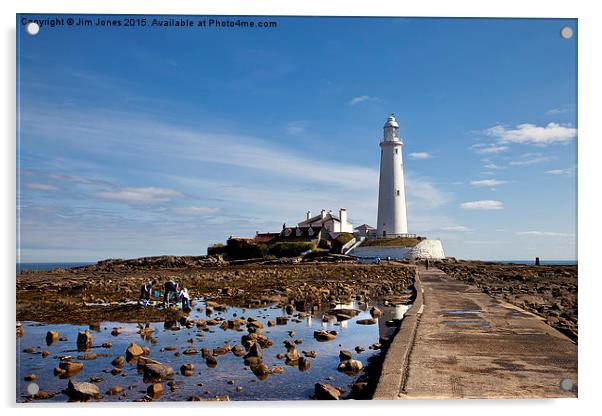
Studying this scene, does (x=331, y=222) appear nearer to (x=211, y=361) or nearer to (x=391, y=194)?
(x=391, y=194)

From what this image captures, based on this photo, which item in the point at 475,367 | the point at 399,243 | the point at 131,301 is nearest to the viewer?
the point at 475,367

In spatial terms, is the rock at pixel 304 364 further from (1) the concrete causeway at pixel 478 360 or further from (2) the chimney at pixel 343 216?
(2) the chimney at pixel 343 216

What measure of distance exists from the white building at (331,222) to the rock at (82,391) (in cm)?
5170

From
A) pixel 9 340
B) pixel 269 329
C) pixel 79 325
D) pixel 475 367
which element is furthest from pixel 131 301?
pixel 475 367

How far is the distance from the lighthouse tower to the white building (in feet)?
36.1

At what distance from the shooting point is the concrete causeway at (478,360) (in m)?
5.70

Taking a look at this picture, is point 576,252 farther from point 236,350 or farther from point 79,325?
point 79,325

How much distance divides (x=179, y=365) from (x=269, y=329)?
325 cm

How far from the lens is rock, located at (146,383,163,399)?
6.27m

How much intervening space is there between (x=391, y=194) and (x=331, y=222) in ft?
42.9

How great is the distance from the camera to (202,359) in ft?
26.4

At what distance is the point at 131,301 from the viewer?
15438mm

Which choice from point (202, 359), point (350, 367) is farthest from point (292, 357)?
point (202, 359)

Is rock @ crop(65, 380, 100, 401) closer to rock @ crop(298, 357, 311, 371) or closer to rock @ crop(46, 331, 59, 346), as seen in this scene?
rock @ crop(298, 357, 311, 371)
